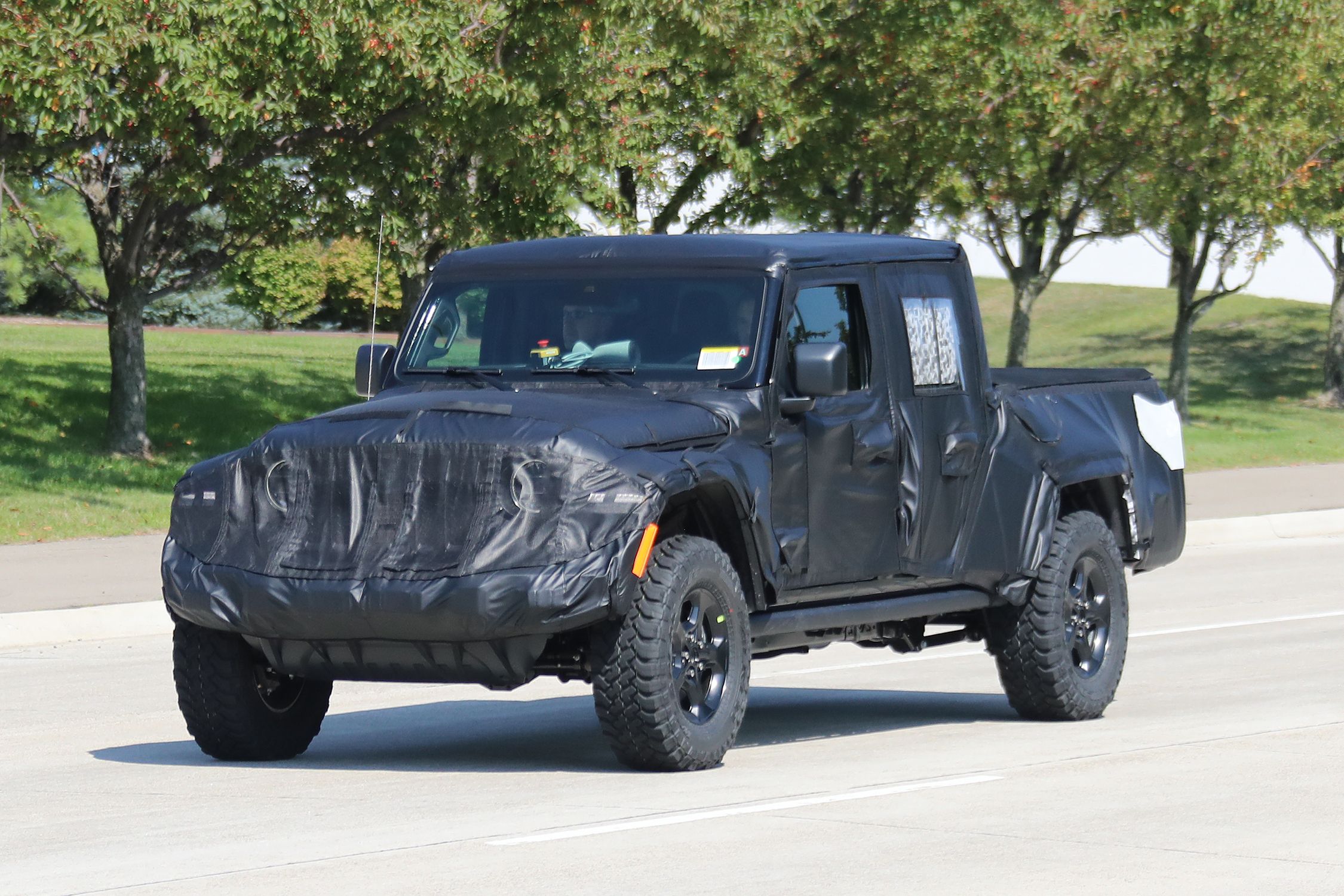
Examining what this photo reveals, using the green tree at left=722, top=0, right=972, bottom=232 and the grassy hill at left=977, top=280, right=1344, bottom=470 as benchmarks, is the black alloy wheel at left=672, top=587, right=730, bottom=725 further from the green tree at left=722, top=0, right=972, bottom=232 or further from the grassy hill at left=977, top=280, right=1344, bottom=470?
the grassy hill at left=977, top=280, right=1344, bottom=470

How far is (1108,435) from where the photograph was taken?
33.5ft

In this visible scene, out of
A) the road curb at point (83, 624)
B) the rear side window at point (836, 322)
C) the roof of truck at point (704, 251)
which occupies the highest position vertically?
the roof of truck at point (704, 251)

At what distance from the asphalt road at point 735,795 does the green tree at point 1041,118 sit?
1686 cm

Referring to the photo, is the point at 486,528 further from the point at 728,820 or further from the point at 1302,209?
the point at 1302,209

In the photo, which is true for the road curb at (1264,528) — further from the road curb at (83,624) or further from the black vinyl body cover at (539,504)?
the black vinyl body cover at (539,504)

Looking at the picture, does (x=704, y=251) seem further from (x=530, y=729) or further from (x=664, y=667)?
(x=530, y=729)

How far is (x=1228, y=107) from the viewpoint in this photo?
3114 centimetres

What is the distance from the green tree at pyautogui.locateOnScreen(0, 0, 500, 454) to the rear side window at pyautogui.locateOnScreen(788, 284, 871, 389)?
35.1 feet

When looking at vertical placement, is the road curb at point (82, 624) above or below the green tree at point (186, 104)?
below

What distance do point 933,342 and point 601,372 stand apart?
169 centimetres

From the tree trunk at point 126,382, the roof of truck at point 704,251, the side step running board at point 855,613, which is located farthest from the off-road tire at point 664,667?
the tree trunk at point 126,382

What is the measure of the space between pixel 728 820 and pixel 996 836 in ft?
2.91

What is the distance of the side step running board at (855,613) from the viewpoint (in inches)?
327

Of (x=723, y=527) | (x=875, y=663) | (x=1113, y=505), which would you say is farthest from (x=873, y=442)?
(x=875, y=663)
